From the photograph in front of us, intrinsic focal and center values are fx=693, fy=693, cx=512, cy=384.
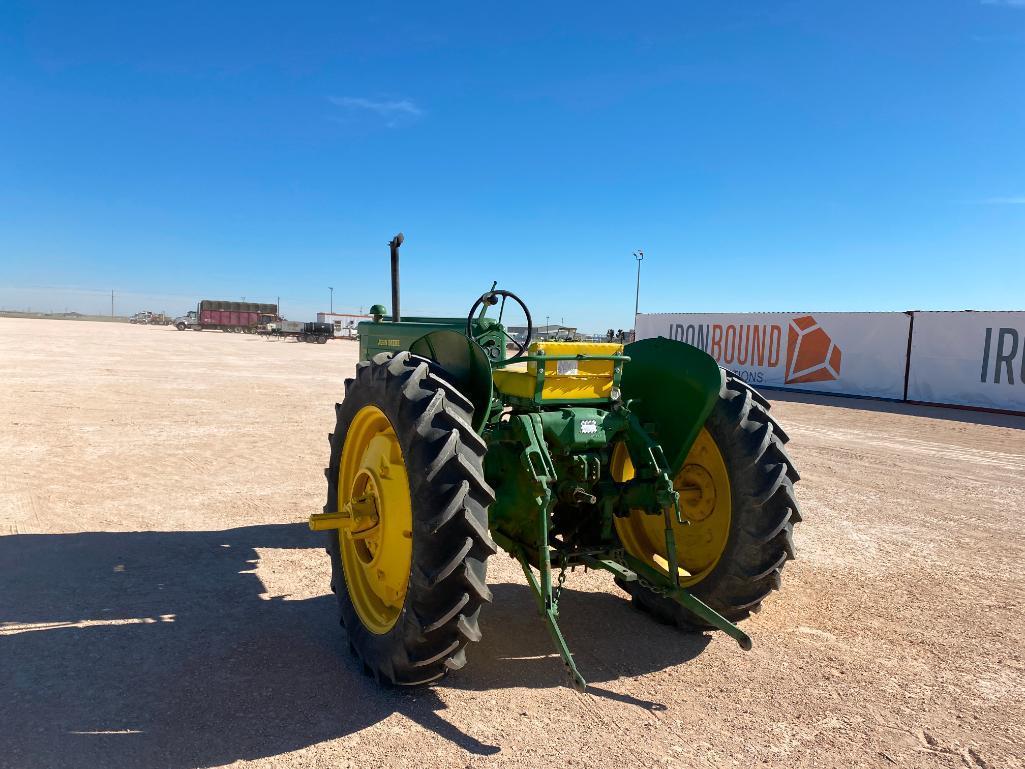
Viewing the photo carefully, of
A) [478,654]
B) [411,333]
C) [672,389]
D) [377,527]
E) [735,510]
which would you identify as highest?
[411,333]

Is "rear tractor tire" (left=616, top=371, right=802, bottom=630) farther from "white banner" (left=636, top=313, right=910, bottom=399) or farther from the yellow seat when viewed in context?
"white banner" (left=636, top=313, right=910, bottom=399)

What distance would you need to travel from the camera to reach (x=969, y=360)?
654 inches

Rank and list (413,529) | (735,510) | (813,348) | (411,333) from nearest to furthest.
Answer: (413,529) < (735,510) < (411,333) < (813,348)

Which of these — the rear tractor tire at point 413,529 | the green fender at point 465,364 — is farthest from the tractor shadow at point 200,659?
the green fender at point 465,364

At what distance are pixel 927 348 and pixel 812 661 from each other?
16557mm

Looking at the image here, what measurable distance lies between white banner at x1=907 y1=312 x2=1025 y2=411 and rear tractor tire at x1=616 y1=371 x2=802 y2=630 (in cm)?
1520

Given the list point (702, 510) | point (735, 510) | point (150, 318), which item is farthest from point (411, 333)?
point (150, 318)

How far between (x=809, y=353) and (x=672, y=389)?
58.0 feet

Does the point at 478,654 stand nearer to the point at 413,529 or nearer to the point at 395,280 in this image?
the point at 413,529

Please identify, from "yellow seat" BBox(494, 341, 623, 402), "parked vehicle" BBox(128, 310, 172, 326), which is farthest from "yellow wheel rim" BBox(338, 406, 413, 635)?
"parked vehicle" BBox(128, 310, 172, 326)

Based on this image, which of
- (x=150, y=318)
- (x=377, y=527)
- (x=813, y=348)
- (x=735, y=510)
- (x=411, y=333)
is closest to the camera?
(x=377, y=527)

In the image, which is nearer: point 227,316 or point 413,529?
point 413,529

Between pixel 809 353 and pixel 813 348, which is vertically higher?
pixel 813 348

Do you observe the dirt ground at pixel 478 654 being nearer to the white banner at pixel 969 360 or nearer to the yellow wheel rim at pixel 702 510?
the yellow wheel rim at pixel 702 510
